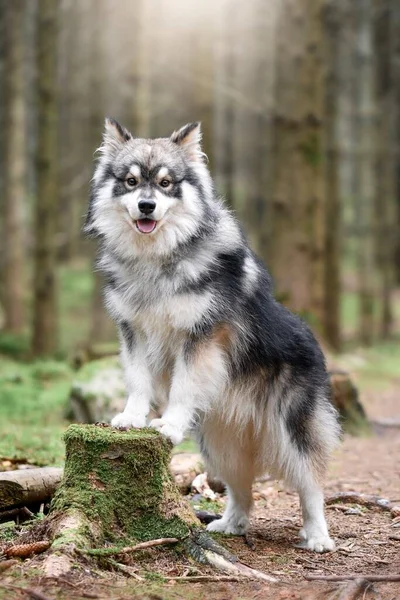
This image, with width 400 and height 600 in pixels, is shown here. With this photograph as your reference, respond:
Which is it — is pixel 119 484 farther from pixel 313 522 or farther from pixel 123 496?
pixel 313 522

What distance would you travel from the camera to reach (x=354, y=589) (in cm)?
410

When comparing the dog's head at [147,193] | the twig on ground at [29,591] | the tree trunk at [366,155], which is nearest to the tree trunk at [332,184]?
the tree trunk at [366,155]

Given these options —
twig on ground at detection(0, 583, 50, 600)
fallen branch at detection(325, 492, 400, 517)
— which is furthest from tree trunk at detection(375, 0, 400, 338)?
twig on ground at detection(0, 583, 50, 600)

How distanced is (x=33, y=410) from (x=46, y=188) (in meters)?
6.69

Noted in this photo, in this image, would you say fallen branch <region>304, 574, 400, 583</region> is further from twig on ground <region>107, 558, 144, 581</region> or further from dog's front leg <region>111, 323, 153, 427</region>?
dog's front leg <region>111, 323, 153, 427</region>

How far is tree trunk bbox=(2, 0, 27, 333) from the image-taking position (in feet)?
56.3

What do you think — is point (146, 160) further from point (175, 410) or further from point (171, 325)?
point (175, 410)

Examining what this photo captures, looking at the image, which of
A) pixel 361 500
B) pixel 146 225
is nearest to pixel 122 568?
pixel 146 225

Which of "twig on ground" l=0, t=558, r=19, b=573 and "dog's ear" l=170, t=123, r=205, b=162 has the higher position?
"dog's ear" l=170, t=123, r=205, b=162

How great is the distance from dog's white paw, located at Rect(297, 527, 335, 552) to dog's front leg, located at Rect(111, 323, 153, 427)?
1.36 meters

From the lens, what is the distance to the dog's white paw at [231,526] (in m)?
5.58

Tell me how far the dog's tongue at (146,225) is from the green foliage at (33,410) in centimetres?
228

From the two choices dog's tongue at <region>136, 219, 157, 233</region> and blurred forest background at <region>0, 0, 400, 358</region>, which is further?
blurred forest background at <region>0, 0, 400, 358</region>

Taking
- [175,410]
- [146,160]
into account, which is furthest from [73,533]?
[146,160]
